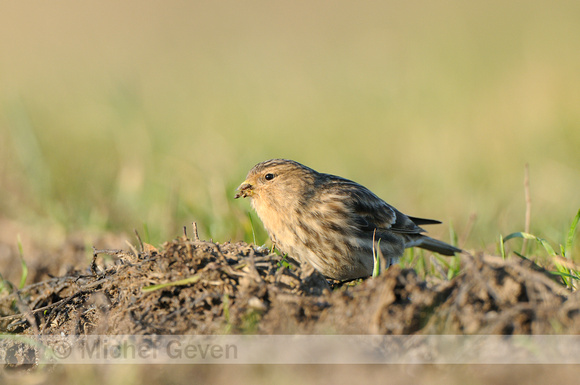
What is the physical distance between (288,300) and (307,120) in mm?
11184

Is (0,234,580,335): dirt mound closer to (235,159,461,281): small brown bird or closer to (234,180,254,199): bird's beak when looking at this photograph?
(235,159,461,281): small brown bird

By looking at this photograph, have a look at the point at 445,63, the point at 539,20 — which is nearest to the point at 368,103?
the point at 445,63

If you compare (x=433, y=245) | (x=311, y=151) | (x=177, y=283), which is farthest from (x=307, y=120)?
(x=177, y=283)

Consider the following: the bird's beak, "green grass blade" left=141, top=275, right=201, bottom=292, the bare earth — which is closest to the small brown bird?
the bird's beak

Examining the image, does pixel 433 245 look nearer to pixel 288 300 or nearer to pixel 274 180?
pixel 274 180

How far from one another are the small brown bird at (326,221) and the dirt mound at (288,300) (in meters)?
1.20

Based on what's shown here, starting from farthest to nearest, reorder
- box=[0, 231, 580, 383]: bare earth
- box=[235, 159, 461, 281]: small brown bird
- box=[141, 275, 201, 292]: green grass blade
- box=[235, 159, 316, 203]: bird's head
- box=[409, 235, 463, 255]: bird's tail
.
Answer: box=[409, 235, 463, 255]: bird's tail
box=[235, 159, 316, 203]: bird's head
box=[235, 159, 461, 281]: small brown bird
box=[141, 275, 201, 292]: green grass blade
box=[0, 231, 580, 383]: bare earth

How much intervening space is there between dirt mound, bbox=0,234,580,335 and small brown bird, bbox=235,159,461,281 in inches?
47.1

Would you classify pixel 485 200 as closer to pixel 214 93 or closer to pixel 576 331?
pixel 576 331

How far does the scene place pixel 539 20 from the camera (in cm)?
1458

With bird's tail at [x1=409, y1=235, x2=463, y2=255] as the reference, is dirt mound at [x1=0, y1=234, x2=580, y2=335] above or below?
above

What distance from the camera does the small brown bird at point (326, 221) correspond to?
5.21m

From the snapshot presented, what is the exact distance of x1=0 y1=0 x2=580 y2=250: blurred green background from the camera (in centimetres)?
783

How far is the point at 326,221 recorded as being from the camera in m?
5.43
